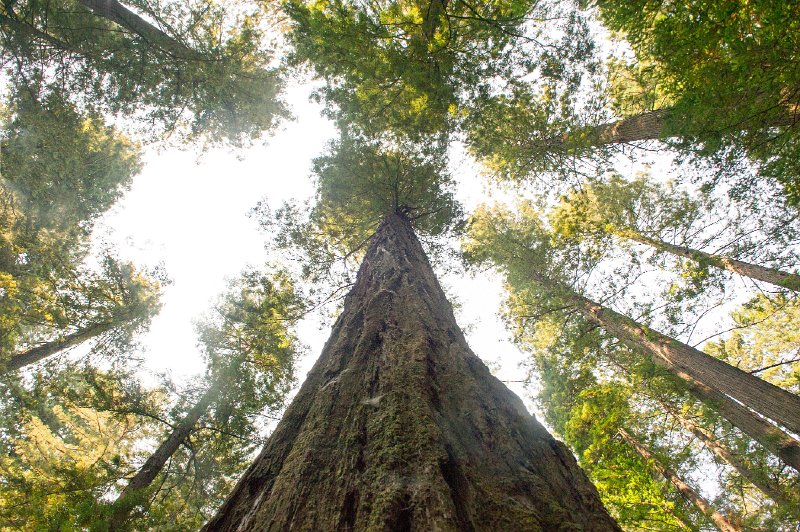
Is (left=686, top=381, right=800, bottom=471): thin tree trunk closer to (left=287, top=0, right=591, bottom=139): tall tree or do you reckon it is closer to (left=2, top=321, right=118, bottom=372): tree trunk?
(left=287, top=0, right=591, bottom=139): tall tree

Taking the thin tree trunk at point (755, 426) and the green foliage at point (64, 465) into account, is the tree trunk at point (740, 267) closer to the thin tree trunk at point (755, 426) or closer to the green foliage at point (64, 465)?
the thin tree trunk at point (755, 426)

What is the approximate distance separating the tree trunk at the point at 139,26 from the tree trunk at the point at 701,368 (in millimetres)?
12515

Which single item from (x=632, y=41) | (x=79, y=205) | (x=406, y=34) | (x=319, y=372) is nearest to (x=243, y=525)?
(x=319, y=372)

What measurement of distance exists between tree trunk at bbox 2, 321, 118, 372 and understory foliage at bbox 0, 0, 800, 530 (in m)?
0.09

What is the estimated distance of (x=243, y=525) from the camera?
1364 mm

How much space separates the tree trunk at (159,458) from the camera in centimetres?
462

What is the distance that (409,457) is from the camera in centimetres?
Result: 148

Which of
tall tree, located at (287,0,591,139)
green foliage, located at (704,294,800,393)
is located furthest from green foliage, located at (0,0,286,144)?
green foliage, located at (704,294,800,393)

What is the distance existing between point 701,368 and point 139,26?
49.5 ft

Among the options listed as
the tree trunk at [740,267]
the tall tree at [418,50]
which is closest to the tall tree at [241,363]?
the tall tree at [418,50]

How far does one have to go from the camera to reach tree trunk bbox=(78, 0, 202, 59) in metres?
8.35

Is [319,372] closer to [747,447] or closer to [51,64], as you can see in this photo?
[51,64]

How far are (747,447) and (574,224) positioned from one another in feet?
25.2

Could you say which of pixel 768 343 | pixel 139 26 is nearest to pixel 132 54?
pixel 139 26
